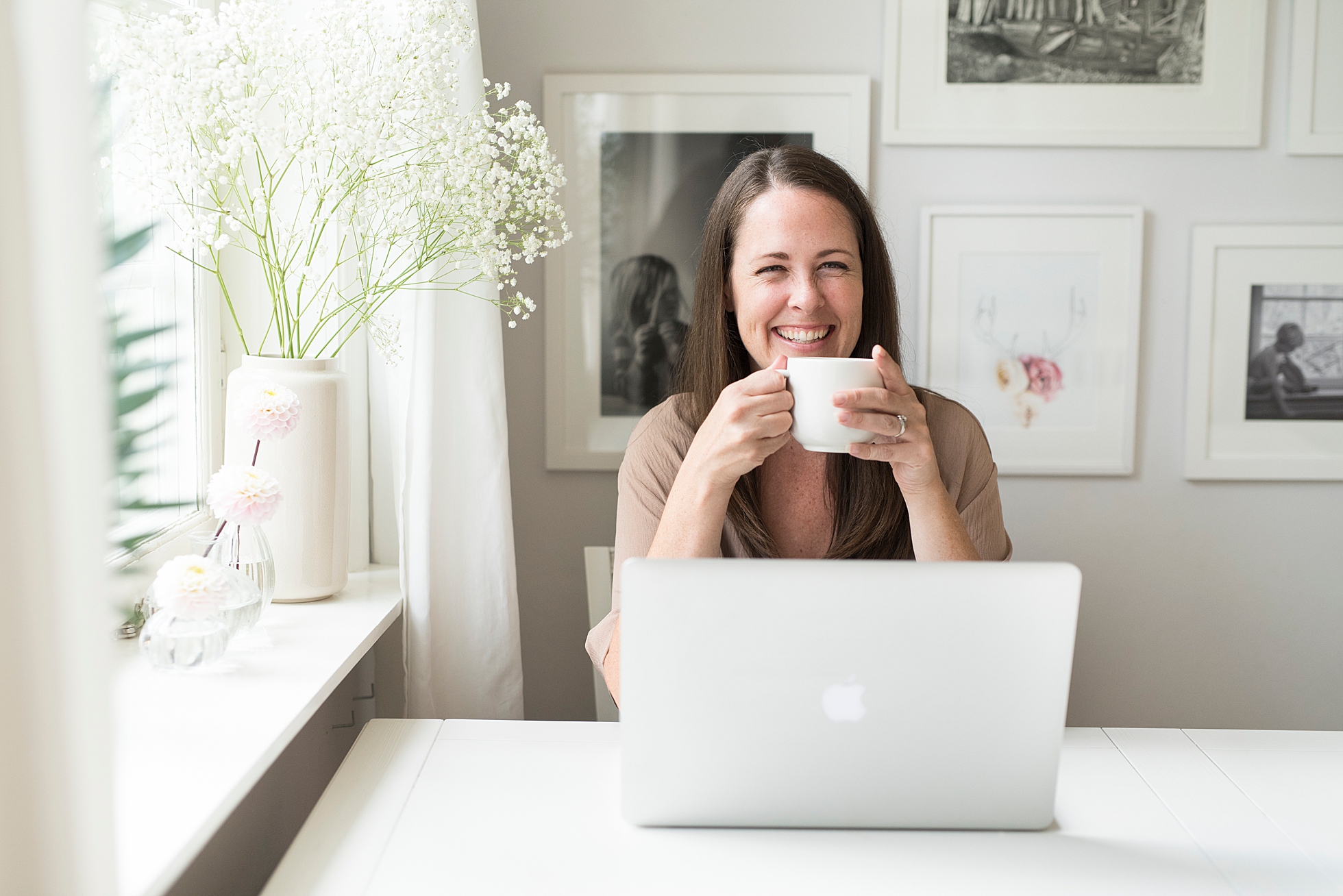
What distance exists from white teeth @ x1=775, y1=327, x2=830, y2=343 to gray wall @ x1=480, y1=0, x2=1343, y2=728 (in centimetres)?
64

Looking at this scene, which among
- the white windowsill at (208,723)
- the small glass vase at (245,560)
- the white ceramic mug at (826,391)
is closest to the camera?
the white windowsill at (208,723)

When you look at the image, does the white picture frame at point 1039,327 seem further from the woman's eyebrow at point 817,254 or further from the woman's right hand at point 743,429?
the woman's right hand at point 743,429

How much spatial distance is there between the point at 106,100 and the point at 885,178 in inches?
51.5

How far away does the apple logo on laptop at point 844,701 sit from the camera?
0.76 meters

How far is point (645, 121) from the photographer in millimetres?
1834

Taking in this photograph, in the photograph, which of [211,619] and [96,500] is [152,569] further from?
[96,500]

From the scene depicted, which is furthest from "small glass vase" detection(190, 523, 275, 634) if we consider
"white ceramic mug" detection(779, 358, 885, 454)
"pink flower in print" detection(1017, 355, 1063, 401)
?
"pink flower in print" detection(1017, 355, 1063, 401)

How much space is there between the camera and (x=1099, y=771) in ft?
3.15

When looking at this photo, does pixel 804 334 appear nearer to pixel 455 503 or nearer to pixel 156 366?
pixel 455 503

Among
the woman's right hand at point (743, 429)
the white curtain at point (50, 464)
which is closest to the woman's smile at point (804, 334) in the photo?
the woman's right hand at point (743, 429)

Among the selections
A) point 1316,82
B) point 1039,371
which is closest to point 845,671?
point 1039,371

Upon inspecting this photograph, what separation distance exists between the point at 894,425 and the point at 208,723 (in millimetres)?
726

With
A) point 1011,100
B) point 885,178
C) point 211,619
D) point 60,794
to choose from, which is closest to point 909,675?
point 60,794

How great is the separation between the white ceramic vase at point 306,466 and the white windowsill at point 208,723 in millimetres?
56
